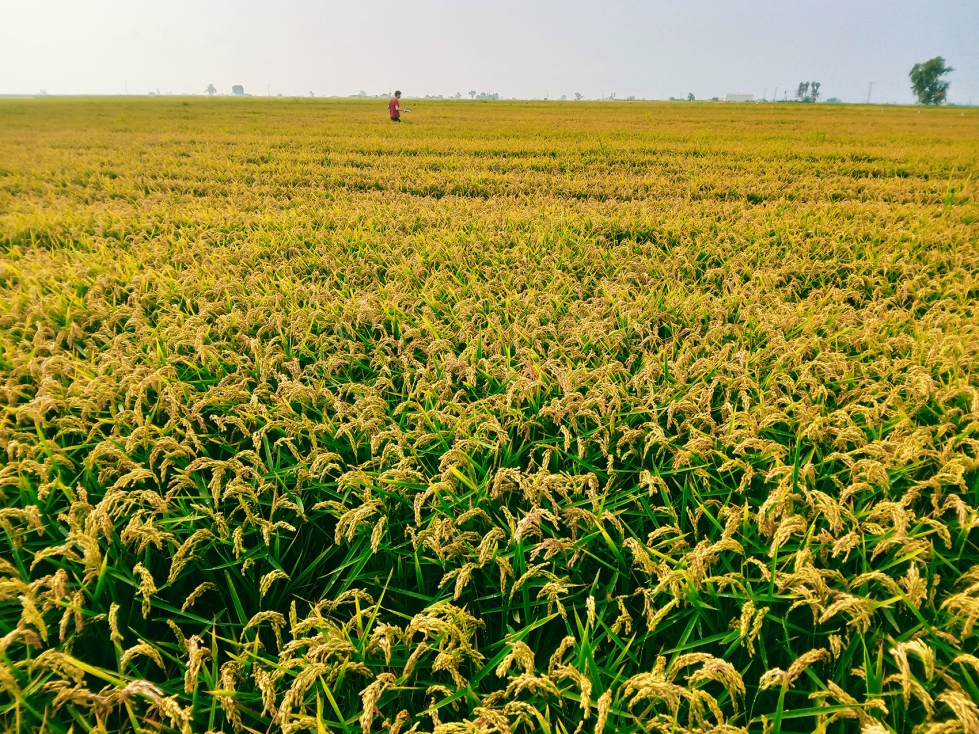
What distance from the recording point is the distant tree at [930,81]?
104262mm

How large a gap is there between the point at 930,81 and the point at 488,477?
158m

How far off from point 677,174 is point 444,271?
27.9 feet

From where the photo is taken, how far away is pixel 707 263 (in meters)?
5.38

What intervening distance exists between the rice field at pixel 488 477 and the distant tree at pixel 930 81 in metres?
150

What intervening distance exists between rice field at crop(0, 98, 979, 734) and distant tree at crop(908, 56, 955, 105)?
14986 centimetres

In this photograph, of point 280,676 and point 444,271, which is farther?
point 444,271

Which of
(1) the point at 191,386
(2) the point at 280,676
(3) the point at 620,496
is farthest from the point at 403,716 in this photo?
(1) the point at 191,386

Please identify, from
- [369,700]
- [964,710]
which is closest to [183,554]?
[369,700]

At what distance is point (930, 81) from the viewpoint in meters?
106

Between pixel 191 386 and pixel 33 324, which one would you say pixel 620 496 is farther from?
pixel 33 324

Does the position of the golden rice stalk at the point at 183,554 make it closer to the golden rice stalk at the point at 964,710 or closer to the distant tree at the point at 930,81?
the golden rice stalk at the point at 964,710

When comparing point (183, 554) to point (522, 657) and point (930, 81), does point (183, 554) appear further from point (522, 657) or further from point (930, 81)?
point (930, 81)

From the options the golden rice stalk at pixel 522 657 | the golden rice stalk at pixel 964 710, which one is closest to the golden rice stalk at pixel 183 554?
the golden rice stalk at pixel 522 657

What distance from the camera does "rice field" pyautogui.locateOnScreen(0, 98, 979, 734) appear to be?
1540mm
